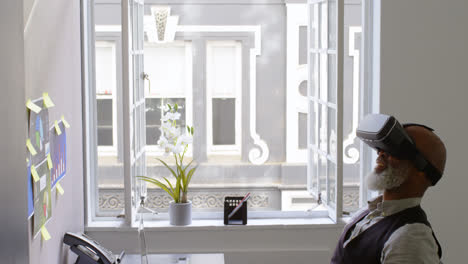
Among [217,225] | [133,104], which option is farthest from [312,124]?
[133,104]

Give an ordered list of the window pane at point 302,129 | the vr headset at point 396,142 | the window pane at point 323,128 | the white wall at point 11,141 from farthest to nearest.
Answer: the window pane at point 302,129 < the window pane at point 323,128 < the vr headset at point 396,142 < the white wall at point 11,141

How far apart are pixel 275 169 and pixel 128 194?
3.54 feet

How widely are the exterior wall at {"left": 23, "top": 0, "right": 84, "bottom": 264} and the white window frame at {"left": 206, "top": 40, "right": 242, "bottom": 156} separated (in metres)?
0.90

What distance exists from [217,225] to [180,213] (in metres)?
0.26

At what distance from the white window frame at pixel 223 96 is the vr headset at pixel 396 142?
1.94 m

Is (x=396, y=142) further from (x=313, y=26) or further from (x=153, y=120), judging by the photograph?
(x=153, y=120)

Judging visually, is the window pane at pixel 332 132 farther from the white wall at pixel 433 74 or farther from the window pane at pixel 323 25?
the window pane at pixel 323 25

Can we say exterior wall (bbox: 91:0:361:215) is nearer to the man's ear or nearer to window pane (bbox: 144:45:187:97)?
window pane (bbox: 144:45:187:97)

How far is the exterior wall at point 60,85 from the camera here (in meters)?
2.55

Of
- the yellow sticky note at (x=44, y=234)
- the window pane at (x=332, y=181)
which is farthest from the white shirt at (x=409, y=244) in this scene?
the window pane at (x=332, y=181)

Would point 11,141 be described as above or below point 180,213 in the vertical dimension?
above

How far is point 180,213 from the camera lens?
378 cm

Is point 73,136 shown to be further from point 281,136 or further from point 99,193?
point 281,136

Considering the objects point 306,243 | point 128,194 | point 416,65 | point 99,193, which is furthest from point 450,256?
point 99,193
